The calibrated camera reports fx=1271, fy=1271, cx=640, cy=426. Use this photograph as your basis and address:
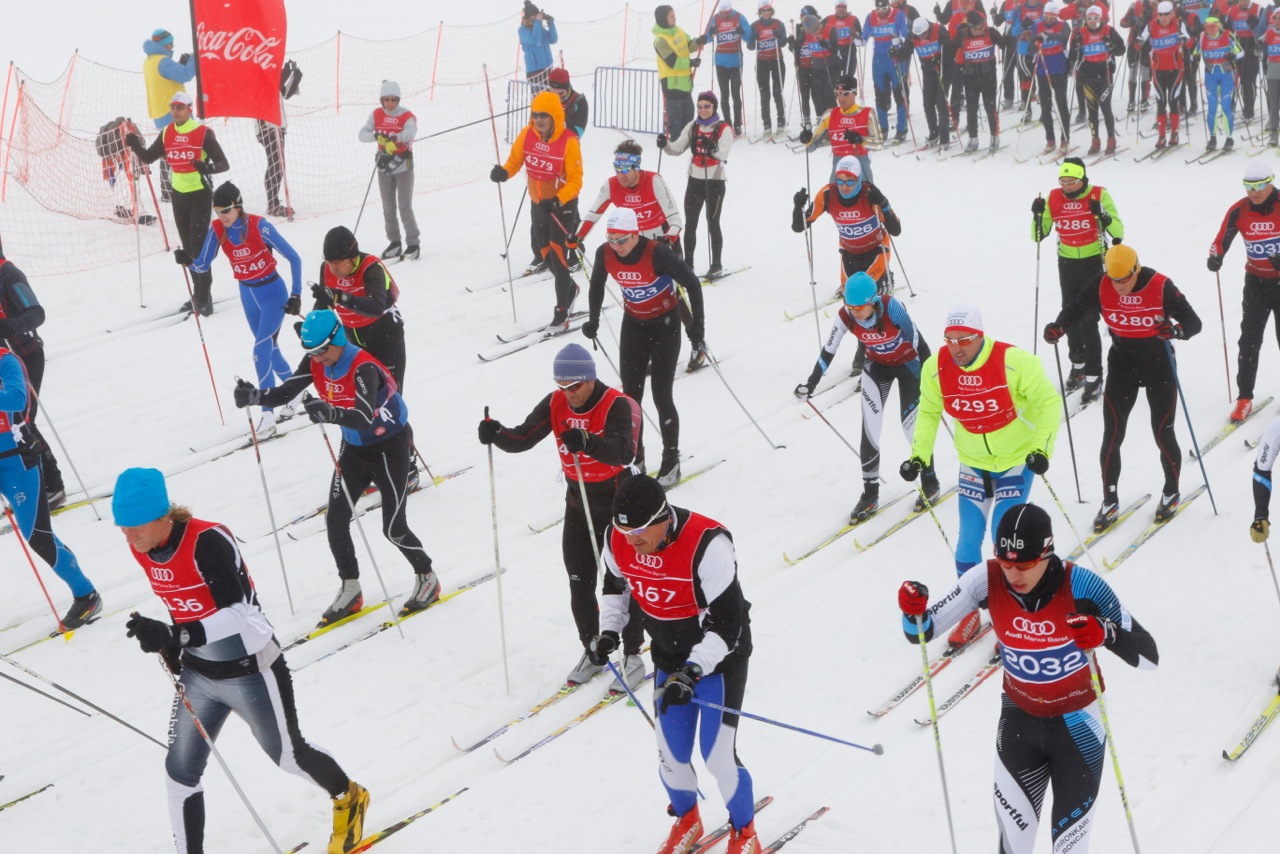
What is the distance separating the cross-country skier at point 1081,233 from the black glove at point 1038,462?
2.93 metres

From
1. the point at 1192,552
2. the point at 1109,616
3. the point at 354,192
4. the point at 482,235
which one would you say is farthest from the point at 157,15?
the point at 1109,616

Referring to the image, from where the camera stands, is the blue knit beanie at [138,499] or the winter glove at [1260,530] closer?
the blue knit beanie at [138,499]

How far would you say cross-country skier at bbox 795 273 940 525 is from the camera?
22.9 ft

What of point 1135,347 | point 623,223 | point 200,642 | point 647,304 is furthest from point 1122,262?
point 200,642

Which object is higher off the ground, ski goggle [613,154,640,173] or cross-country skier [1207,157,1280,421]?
ski goggle [613,154,640,173]

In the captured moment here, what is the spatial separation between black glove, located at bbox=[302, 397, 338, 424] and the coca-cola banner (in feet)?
19.0

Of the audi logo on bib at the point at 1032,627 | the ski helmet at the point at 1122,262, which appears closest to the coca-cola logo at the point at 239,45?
the ski helmet at the point at 1122,262

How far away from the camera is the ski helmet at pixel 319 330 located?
6.14 m

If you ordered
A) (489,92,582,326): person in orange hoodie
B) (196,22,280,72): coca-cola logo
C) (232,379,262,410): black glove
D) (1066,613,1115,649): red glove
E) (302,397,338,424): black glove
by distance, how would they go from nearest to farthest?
(1066,613,1115,649): red glove
(302,397,338,424): black glove
(232,379,262,410): black glove
(489,92,582,326): person in orange hoodie
(196,22,280,72): coca-cola logo

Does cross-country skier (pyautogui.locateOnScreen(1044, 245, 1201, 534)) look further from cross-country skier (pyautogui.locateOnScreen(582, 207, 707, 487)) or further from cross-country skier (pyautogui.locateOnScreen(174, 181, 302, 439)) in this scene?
cross-country skier (pyautogui.locateOnScreen(174, 181, 302, 439))

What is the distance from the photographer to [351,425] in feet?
20.2

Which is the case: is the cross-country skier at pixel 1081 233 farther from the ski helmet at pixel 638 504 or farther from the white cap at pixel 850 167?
the ski helmet at pixel 638 504

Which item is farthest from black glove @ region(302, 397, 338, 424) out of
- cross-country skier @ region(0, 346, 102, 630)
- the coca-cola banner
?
the coca-cola banner

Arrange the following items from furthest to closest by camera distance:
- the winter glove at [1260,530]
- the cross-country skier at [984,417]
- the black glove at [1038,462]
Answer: the cross-country skier at [984,417] → the black glove at [1038,462] → the winter glove at [1260,530]
